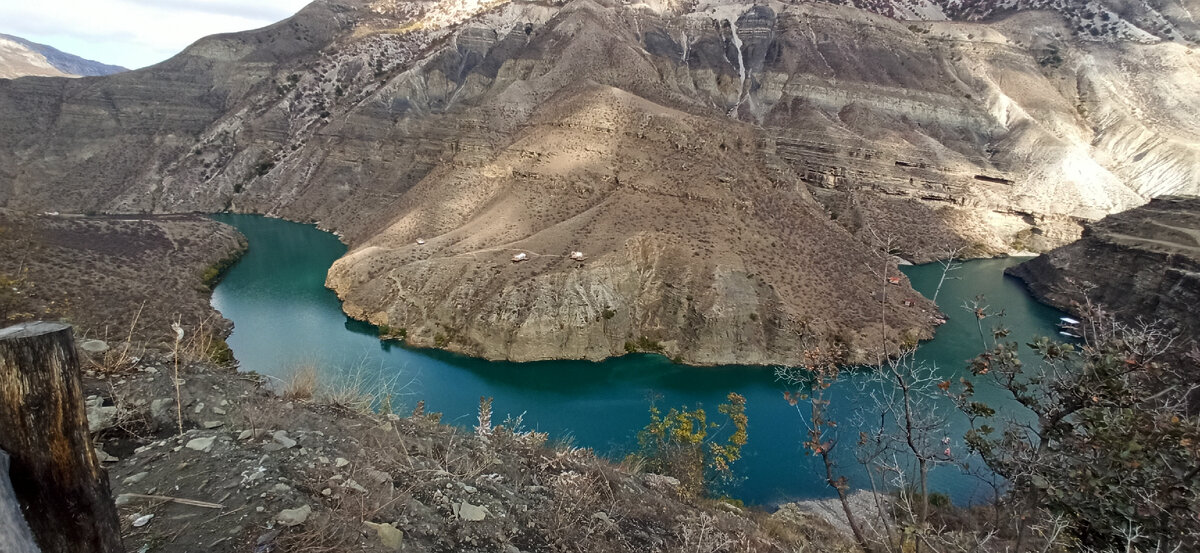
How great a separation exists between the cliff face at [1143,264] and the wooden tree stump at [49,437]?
3752 centimetres

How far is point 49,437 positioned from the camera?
2406 millimetres

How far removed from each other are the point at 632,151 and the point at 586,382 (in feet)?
58.1

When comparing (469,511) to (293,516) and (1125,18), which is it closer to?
(293,516)

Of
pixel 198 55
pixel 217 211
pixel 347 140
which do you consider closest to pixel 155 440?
pixel 347 140

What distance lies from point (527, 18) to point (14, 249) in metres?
60.7

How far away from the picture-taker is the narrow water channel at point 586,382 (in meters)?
21.0

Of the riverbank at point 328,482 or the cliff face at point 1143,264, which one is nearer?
the riverbank at point 328,482

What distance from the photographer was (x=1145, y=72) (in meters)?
70.7

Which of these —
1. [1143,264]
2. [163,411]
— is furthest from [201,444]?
[1143,264]

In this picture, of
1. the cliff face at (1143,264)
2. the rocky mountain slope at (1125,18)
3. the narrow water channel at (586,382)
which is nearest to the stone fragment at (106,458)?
the narrow water channel at (586,382)

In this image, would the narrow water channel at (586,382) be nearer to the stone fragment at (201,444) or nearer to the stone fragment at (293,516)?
the stone fragment at (201,444)

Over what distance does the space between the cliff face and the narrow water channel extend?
13.4 ft

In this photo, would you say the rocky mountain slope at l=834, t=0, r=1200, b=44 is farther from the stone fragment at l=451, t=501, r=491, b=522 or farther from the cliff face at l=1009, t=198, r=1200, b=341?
the stone fragment at l=451, t=501, r=491, b=522

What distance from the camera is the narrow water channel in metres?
21.0
